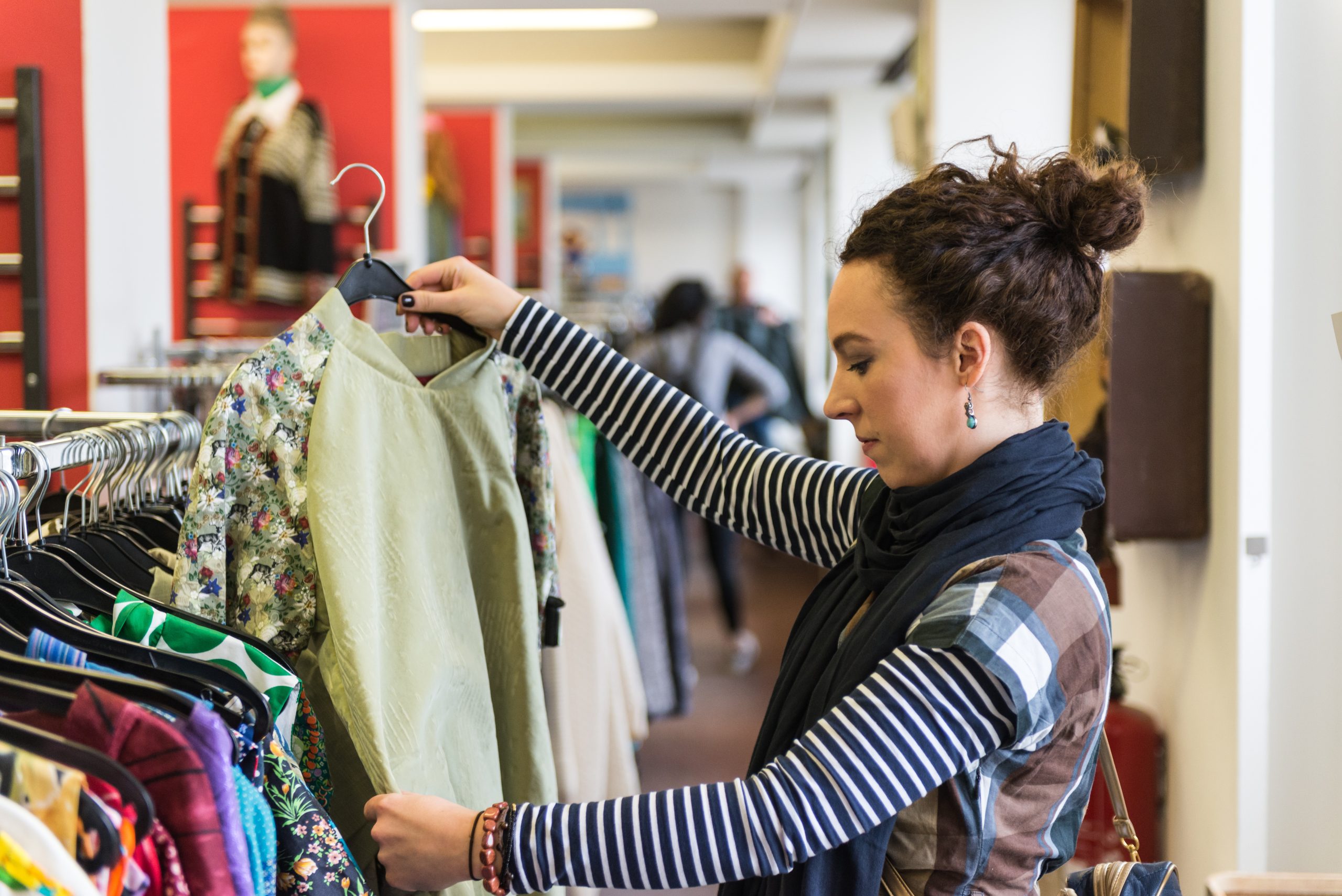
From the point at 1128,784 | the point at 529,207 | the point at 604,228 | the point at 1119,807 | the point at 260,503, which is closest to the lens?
the point at 260,503

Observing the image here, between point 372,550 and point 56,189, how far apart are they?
95 centimetres

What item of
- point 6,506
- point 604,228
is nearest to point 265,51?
point 6,506

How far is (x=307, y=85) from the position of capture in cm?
438

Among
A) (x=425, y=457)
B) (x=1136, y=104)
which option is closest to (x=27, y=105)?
(x=425, y=457)

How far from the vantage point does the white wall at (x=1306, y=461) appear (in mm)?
1853

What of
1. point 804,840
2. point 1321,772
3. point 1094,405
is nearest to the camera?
point 804,840

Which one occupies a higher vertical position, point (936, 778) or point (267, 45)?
point (267, 45)

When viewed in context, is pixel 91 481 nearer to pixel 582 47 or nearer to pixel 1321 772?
pixel 1321 772

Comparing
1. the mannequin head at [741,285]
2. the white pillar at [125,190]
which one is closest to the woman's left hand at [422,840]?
the white pillar at [125,190]

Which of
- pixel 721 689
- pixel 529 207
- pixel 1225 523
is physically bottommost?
pixel 721 689

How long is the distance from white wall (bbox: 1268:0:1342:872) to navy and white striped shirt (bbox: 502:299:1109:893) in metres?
0.99

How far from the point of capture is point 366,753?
3.75 feet

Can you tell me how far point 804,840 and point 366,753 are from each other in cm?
44

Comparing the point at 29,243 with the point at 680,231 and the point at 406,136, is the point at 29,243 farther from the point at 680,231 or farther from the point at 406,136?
the point at 680,231
